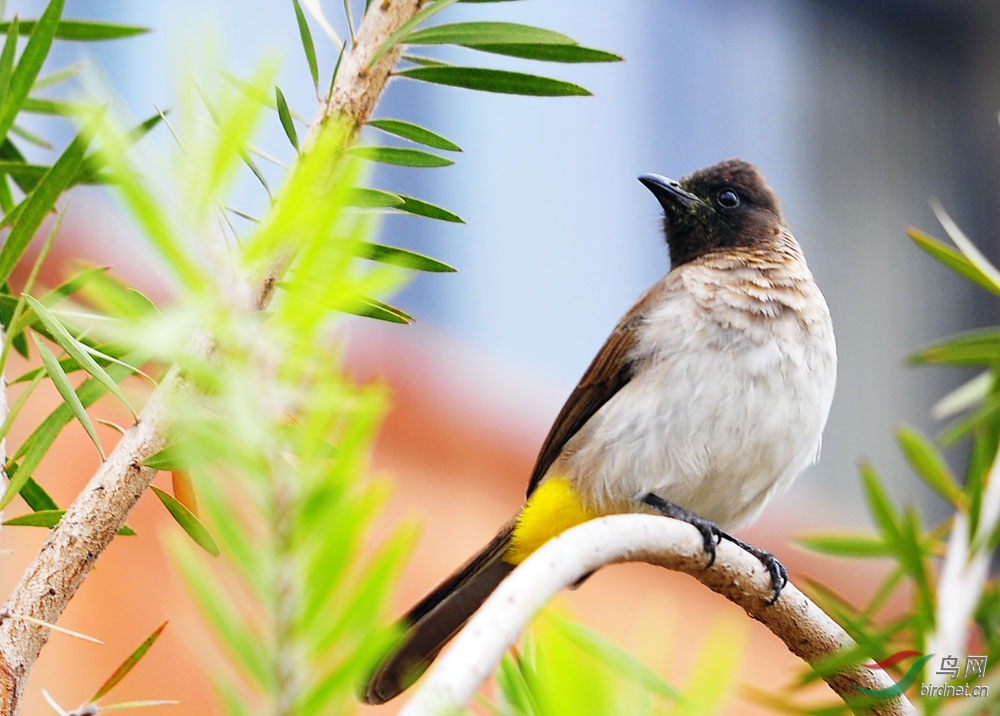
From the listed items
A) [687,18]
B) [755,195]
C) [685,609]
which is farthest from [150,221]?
[687,18]

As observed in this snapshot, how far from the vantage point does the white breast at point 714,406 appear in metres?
1.54

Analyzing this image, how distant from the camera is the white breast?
5.04ft

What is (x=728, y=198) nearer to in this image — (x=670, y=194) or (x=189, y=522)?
(x=670, y=194)

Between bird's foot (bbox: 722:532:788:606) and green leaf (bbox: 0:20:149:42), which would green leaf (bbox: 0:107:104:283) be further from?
bird's foot (bbox: 722:532:788:606)

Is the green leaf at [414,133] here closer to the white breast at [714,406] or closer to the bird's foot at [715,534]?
the bird's foot at [715,534]

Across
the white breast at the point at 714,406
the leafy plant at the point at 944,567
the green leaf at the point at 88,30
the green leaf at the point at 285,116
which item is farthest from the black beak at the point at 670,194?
the leafy plant at the point at 944,567

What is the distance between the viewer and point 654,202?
15.9 feet

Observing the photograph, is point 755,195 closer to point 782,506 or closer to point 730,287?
point 730,287

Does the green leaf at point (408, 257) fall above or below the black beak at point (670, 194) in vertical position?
below

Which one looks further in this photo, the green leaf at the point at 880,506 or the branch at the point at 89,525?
the branch at the point at 89,525

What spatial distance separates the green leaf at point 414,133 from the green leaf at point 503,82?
29mm

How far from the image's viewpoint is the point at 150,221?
0.71 feet

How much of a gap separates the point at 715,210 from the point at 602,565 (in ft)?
4.70

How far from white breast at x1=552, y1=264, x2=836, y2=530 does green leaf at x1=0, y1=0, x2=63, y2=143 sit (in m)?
1.03
